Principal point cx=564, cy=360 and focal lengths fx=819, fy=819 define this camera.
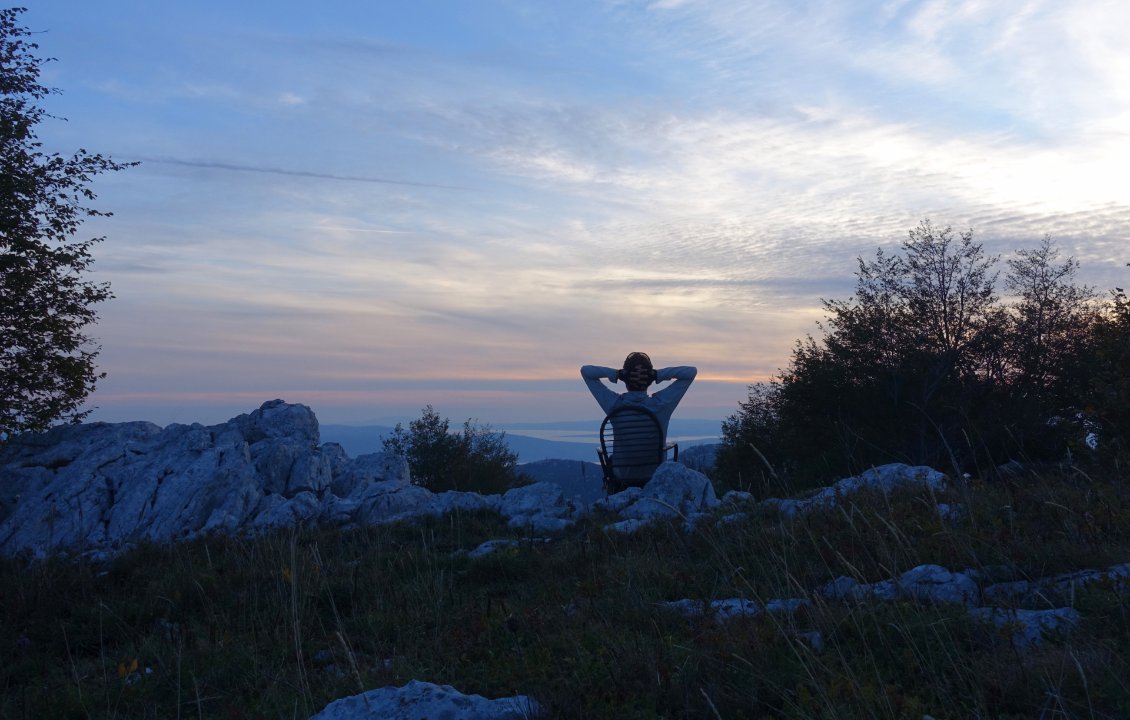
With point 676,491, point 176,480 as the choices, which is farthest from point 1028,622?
point 176,480

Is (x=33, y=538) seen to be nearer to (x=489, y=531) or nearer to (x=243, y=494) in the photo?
(x=243, y=494)

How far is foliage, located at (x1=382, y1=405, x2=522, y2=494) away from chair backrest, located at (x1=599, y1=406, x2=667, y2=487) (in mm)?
8019

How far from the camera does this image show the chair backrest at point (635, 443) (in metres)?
14.5

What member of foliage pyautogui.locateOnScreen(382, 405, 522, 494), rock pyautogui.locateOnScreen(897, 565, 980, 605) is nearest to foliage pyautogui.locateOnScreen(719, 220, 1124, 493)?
foliage pyautogui.locateOnScreen(382, 405, 522, 494)

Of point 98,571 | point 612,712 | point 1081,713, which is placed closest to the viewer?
point 1081,713

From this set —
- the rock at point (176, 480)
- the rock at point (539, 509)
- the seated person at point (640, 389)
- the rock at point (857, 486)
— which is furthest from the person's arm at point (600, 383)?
→ the rock at point (857, 486)

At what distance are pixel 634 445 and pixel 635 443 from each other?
0.04 meters

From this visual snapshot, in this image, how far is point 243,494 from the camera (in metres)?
14.5

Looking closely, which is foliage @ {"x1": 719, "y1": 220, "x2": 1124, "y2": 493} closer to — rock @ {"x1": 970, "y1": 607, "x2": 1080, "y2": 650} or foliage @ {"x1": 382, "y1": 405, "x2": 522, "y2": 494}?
foliage @ {"x1": 382, "y1": 405, "x2": 522, "y2": 494}

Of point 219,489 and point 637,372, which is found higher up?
point 637,372

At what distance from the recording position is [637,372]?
15.0 meters

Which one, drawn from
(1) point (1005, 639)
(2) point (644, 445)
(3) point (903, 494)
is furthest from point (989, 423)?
(1) point (1005, 639)

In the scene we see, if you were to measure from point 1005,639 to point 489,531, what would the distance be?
7545 millimetres

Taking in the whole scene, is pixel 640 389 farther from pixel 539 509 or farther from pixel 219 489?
pixel 219 489
